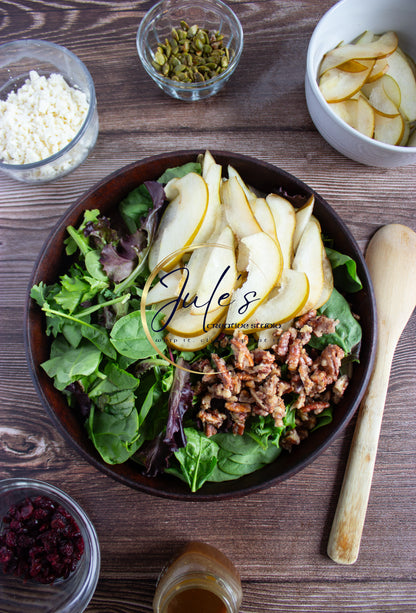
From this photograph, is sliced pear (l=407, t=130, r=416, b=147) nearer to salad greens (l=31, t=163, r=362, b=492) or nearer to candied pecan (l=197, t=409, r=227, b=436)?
salad greens (l=31, t=163, r=362, b=492)

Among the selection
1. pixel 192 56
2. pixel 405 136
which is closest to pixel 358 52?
pixel 405 136

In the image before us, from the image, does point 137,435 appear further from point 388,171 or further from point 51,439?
point 388,171

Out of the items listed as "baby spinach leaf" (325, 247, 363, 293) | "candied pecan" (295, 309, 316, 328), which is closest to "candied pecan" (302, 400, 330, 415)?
"candied pecan" (295, 309, 316, 328)

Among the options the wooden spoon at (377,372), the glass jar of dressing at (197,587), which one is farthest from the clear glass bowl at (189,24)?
the glass jar of dressing at (197,587)

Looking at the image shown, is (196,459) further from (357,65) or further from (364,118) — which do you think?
(357,65)

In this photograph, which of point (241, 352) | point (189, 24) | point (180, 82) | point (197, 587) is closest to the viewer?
point (241, 352)

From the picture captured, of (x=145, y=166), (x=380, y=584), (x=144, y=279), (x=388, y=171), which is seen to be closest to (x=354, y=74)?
(x=388, y=171)
